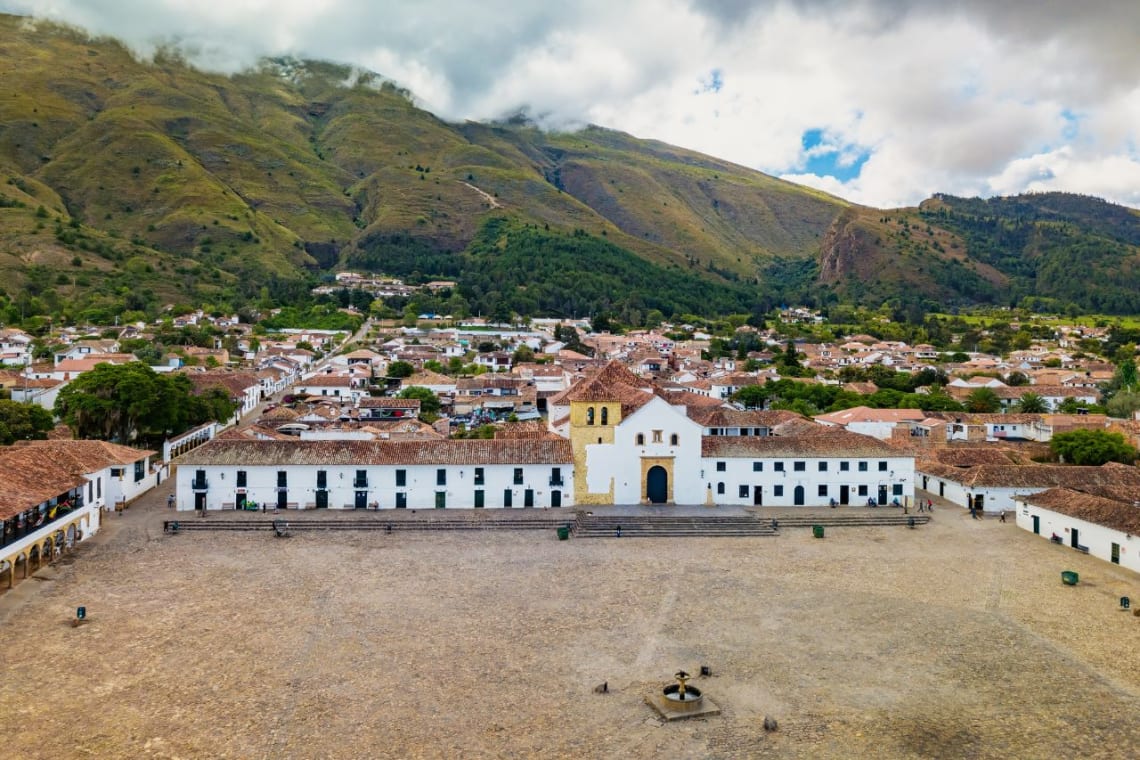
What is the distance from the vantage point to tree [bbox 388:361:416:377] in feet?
254

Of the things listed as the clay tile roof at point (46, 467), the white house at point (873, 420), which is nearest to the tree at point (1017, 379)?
the white house at point (873, 420)

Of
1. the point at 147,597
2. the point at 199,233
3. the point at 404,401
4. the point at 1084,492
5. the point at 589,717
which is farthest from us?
the point at 199,233

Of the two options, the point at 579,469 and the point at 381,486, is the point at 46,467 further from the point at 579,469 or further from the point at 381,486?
the point at 579,469

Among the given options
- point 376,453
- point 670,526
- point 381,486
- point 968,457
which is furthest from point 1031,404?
point 381,486

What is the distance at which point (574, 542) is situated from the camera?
31.3m

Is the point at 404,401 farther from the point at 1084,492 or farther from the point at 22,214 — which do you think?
the point at 22,214

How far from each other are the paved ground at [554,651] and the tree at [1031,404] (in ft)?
140

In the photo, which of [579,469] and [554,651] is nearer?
[554,651]

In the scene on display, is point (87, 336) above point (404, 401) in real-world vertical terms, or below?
above

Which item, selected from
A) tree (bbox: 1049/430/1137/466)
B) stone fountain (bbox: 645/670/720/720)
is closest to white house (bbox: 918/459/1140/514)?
tree (bbox: 1049/430/1137/466)

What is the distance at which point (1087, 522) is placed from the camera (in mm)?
30578

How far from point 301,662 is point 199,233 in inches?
5959

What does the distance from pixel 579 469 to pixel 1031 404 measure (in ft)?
159

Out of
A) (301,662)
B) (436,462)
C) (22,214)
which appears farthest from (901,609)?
(22,214)
